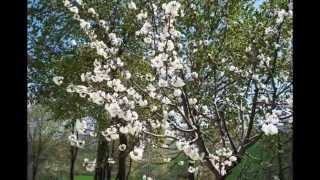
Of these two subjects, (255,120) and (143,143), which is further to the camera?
(143,143)

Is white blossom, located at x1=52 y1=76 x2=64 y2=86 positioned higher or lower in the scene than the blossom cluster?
higher

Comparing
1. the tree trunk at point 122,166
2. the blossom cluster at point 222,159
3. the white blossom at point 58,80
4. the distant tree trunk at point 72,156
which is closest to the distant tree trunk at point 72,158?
the distant tree trunk at point 72,156

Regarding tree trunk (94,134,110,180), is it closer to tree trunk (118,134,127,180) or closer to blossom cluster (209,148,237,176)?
tree trunk (118,134,127,180)

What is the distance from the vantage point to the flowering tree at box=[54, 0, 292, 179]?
241 centimetres

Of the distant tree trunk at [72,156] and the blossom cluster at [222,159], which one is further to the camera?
the distant tree trunk at [72,156]

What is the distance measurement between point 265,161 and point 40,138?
4.90ft

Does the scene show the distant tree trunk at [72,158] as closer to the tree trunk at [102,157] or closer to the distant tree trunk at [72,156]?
the distant tree trunk at [72,156]

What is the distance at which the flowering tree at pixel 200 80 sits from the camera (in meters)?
2.41

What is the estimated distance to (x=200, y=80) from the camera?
2.68 meters

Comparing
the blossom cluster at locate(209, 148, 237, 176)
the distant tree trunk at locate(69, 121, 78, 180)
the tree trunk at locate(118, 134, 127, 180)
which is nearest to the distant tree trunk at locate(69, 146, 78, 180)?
the distant tree trunk at locate(69, 121, 78, 180)
